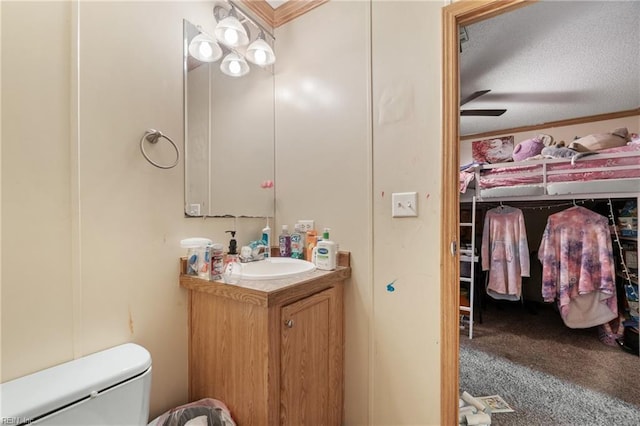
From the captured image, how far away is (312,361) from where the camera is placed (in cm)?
122

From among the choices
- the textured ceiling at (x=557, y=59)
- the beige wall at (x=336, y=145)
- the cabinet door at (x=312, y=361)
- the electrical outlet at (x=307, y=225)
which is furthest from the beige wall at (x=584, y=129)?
the cabinet door at (x=312, y=361)

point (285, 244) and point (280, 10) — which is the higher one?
point (280, 10)

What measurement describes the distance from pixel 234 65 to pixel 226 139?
1.36 feet

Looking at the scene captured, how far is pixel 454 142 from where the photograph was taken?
1199mm

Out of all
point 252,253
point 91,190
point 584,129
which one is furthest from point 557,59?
point 91,190

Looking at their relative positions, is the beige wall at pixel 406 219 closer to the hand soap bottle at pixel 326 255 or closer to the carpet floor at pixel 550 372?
the hand soap bottle at pixel 326 255

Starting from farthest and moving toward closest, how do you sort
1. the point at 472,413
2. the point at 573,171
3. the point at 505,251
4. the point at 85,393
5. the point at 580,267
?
the point at 505,251 < the point at 580,267 < the point at 573,171 < the point at 472,413 < the point at 85,393

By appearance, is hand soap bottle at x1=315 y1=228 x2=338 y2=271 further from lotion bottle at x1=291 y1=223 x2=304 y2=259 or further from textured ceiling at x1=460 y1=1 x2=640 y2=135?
textured ceiling at x1=460 y1=1 x2=640 y2=135

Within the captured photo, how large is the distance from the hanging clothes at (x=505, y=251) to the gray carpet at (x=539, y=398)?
3.17 feet

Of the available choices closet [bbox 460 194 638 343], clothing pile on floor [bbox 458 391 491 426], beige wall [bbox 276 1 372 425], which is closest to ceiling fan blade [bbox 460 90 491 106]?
closet [bbox 460 194 638 343]

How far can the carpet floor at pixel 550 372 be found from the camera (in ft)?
5.60

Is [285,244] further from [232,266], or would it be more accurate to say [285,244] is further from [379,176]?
[379,176]

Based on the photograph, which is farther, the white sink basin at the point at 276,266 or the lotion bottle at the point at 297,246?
the lotion bottle at the point at 297,246

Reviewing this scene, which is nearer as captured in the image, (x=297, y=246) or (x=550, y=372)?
(x=297, y=246)
